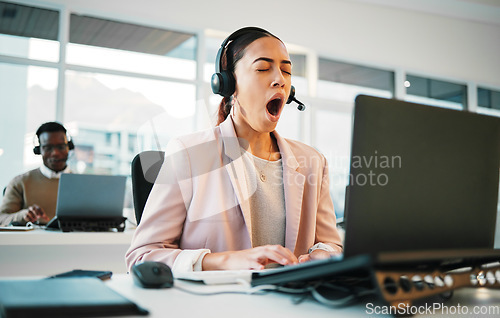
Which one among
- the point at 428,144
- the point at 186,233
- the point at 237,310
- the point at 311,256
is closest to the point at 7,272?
the point at 186,233

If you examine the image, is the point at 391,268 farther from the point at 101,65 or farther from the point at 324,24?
the point at 324,24

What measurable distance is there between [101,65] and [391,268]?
477 centimetres

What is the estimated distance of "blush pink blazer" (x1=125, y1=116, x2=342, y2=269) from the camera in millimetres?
1257

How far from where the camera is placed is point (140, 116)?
5066 mm

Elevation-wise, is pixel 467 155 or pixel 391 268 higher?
pixel 467 155

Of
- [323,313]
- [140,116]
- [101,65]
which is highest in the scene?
[101,65]

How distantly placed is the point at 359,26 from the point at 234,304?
594 cm

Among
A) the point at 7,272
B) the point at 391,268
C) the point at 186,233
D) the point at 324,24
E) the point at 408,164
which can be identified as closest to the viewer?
the point at 391,268

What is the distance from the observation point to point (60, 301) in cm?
60

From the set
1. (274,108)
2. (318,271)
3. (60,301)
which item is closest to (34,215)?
(274,108)

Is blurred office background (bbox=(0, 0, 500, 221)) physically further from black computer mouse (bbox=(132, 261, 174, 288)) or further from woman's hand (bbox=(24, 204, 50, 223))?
black computer mouse (bbox=(132, 261, 174, 288))

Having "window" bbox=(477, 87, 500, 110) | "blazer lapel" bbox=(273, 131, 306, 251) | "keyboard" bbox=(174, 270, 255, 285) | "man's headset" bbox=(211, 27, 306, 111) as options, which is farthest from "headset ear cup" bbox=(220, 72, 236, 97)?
"window" bbox=(477, 87, 500, 110)

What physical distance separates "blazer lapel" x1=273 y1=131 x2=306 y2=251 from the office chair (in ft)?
1.47

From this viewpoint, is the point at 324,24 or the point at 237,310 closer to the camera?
the point at 237,310
